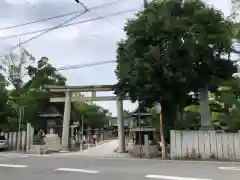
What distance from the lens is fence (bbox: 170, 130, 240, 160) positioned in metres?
19.4

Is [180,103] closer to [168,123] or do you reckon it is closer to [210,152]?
[168,123]

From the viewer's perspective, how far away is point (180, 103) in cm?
2175

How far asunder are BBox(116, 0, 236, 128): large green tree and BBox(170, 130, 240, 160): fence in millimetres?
2443

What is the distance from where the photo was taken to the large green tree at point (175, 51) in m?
19.5

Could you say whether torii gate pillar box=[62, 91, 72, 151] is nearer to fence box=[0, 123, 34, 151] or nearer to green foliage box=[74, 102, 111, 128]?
fence box=[0, 123, 34, 151]

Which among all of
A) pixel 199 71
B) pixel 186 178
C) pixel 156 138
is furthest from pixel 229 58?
pixel 186 178

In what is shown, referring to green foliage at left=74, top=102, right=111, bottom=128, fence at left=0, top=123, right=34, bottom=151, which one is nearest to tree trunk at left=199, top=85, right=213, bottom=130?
fence at left=0, top=123, right=34, bottom=151

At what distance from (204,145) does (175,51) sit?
5.78 meters

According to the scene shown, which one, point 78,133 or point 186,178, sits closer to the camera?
point 186,178

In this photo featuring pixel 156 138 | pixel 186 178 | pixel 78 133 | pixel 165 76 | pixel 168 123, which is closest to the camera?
pixel 186 178

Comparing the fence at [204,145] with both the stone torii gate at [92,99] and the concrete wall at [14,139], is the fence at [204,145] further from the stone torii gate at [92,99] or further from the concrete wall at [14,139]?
the concrete wall at [14,139]

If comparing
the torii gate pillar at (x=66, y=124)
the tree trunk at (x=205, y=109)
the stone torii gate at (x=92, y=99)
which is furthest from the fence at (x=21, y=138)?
the tree trunk at (x=205, y=109)

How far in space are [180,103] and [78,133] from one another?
89.9 ft

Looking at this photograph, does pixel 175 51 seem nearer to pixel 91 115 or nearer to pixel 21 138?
pixel 21 138
